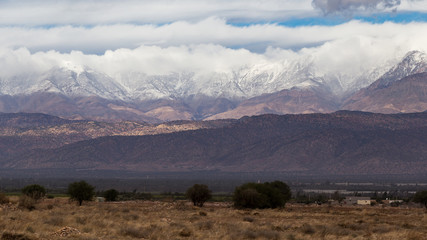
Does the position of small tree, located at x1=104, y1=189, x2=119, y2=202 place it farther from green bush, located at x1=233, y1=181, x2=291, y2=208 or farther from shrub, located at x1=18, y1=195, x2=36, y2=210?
shrub, located at x1=18, y1=195, x2=36, y2=210

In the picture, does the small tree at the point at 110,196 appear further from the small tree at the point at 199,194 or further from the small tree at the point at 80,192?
the small tree at the point at 199,194

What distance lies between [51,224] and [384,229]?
1901cm

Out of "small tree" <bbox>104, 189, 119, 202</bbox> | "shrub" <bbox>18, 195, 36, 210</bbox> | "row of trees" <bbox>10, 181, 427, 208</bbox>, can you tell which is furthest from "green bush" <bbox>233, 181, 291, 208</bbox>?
"small tree" <bbox>104, 189, 119, 202</bbox>

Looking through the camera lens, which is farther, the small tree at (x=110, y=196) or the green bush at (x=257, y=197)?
the small tree at (x=110, y=196)

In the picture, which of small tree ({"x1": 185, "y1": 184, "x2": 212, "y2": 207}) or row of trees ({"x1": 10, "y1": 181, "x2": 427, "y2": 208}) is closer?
row of trees ({"x1": 10, "y1": 181, "x2": 427, "y2": 208})

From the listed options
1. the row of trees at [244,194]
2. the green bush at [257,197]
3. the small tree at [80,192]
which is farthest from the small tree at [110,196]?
the green bush at [257,197]

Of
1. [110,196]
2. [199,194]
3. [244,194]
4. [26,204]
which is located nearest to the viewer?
[26,204]

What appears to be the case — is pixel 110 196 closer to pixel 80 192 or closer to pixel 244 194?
pixel 80 192

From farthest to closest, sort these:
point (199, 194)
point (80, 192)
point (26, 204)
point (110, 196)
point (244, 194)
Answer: point (110, 196) → point (199, 194) → point (80, 192) → point (244, 194) → point (26, 204)

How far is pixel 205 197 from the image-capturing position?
269 ft

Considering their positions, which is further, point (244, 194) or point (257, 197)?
point (244, 194)

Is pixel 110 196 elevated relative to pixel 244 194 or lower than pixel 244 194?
lower

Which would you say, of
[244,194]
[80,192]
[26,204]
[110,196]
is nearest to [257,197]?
[244,194]

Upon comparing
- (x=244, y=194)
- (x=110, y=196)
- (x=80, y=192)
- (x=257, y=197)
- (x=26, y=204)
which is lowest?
(x=26, y=204)
